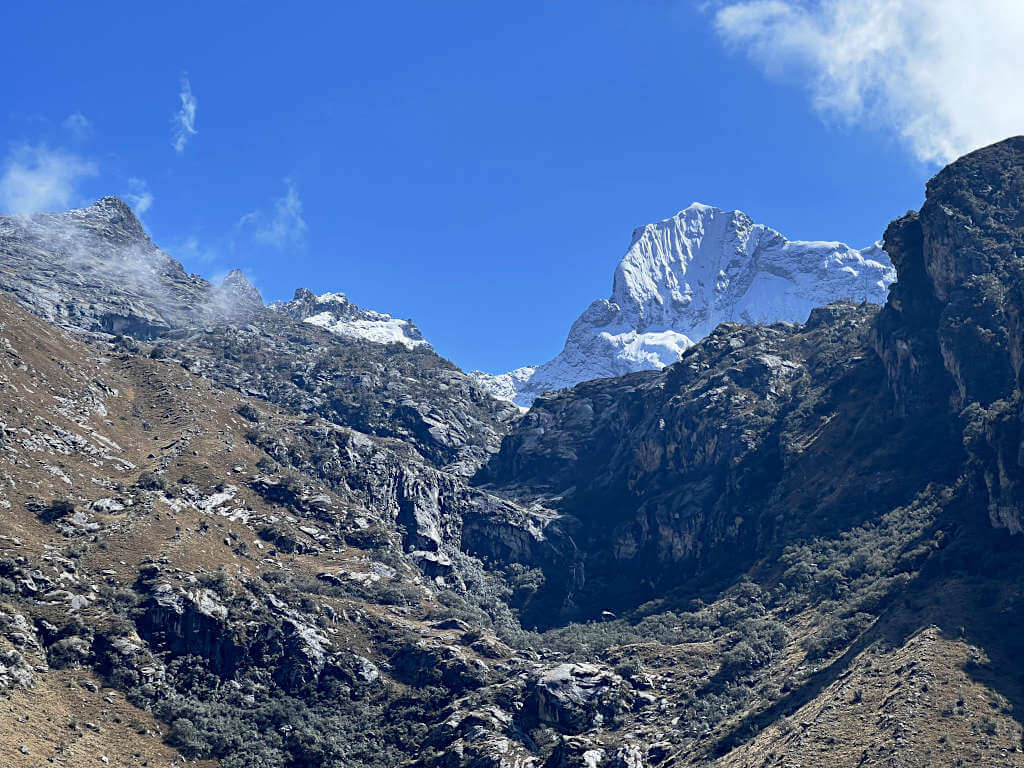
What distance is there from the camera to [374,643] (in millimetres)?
116562

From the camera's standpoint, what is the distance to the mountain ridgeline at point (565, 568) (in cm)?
8619

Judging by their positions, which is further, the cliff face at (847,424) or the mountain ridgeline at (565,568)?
the cliff face at (847,424)

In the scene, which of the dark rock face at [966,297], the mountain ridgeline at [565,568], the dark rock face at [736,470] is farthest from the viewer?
the dark rock face at [736,470]

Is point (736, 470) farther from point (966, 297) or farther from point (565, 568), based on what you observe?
point (966, 297)

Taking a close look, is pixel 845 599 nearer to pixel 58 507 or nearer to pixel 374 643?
pixel 374 643

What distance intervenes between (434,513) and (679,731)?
85.8 metres

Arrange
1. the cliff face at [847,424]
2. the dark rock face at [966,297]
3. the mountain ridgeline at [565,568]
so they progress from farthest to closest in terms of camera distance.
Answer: the cliff face at [847,424] → the dark rock face at [966,297] → the mountain ridgeline at [565,568]

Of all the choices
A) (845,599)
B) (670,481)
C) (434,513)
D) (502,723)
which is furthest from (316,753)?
(670,481)

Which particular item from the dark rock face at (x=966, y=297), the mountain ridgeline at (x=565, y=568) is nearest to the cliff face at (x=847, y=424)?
the dark rock face at (x=966, y=297)

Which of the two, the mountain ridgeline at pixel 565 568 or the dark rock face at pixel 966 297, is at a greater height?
the dark rock face at pixel 966 297

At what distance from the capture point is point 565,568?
170m

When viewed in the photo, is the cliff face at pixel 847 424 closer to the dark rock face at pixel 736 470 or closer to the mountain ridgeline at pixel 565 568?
the dark rock face at pixel 736 470

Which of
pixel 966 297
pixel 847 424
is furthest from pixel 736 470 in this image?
pixel 966 297

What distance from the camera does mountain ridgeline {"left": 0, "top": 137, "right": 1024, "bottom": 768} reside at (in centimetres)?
8619
